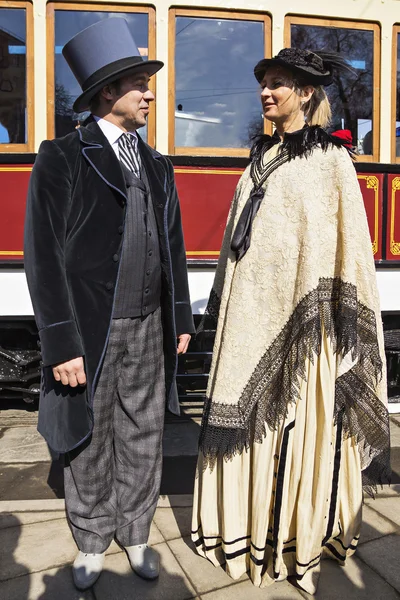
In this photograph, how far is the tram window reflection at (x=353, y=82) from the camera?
152 inches

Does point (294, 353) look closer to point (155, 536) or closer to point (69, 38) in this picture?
point (155, 536)

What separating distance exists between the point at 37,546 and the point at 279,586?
37.5 inches

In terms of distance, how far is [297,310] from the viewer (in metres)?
1.88

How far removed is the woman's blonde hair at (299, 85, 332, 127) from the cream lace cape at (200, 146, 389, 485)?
172 millimetres

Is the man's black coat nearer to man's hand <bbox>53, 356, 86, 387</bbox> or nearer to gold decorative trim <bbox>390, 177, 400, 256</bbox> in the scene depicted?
man's hand <bbox>53, 356, 86, 387</bbox>

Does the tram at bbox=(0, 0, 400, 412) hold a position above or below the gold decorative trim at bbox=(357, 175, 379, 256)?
above

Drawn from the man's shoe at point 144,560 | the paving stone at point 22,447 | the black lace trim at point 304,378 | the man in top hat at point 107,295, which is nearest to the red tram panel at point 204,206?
the paving stone at point 22,447

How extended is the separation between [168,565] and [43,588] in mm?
453

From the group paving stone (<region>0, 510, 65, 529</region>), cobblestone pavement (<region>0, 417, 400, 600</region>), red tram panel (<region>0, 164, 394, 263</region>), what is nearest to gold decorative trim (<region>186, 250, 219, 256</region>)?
red tram panel (<region>0, 164, 394, 263</region>)

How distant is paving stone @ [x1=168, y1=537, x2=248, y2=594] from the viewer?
6.61ft

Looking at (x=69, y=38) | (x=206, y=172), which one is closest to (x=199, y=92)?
(x=206, y=172)

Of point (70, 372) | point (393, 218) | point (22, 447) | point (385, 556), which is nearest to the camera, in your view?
point (70, 372)

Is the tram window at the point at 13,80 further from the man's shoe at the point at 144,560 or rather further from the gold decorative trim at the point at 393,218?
the man's shoe at the point at 144,560

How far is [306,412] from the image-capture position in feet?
6.27
